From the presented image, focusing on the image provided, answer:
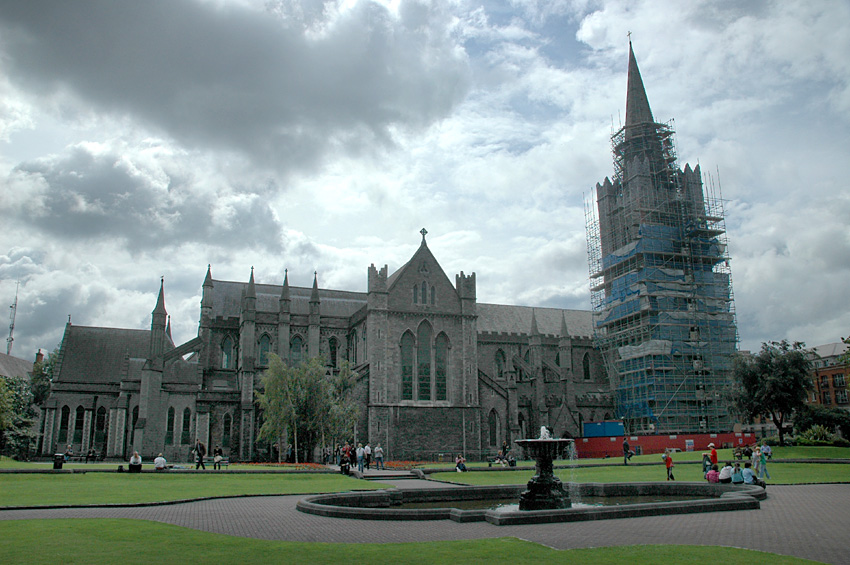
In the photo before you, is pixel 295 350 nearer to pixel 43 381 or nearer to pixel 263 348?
pixel 263 348

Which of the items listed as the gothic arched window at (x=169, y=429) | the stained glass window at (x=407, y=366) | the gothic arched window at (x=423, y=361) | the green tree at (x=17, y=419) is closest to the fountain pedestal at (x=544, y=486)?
the stained glass window at (x=407, y=366)

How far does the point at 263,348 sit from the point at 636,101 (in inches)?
1977

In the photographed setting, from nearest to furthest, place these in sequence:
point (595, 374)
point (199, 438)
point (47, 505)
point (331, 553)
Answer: point (331, 553) < point (47, 505) < point (199, 438) < point (595, 374)

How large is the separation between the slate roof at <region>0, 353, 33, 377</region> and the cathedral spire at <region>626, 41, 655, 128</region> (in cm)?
8209

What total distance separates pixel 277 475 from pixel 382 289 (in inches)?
886

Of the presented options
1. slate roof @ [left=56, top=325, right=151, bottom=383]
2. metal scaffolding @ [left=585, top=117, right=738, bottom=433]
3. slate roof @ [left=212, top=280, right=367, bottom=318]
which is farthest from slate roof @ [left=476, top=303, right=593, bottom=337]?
slate roof @ [left=56, top=325, right=151, bottom=383]

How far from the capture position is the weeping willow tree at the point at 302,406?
148 ft

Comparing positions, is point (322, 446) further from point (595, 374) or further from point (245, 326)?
point (595, 374)

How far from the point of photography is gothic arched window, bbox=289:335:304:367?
58.6 metres

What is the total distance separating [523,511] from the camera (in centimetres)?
1695

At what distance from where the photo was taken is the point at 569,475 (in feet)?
115

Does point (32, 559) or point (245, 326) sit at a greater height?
point (245, 326)

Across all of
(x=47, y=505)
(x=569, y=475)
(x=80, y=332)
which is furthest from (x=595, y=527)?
(x=80, y=332)

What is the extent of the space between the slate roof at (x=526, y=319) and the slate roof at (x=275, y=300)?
45.1 feet
